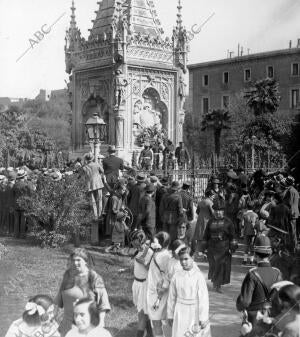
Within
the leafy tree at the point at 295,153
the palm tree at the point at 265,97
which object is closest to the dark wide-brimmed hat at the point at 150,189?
the leafy tree at the point at 295,153

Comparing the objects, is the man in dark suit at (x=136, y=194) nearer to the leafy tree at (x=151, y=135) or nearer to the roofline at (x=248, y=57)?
the leafy tree at (x=151, y=135)

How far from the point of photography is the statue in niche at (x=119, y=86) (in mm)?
28047

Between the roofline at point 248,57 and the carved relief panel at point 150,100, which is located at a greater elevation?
the roofline at point 248,57

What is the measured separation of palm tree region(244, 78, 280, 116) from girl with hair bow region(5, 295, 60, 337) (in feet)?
115

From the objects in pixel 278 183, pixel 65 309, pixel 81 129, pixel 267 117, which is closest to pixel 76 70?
pixel 81 129

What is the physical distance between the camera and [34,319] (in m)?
5.49

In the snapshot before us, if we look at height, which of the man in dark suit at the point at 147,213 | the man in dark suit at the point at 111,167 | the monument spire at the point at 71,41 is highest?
the monument spire at the point at 71,41

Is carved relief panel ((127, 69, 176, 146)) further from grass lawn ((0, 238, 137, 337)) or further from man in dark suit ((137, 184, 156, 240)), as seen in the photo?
man in dark suit ((137, 184, 156, 240))

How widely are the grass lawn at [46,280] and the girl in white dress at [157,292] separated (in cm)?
85

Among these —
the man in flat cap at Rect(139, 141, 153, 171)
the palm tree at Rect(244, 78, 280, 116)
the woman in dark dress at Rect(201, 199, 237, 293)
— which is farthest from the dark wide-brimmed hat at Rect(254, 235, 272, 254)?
the palm tree at Rect(244, 78, 280, 116)

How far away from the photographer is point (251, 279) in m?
6.12

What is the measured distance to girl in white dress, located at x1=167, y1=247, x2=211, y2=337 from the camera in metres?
6.66

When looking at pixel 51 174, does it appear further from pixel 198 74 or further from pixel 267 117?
pixel 198 74

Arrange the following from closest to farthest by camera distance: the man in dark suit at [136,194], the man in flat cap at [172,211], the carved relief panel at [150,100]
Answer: the man in flat cap at [172,211]
the man in dark suit at [136,194]
the carved relief panel at [150,100]
